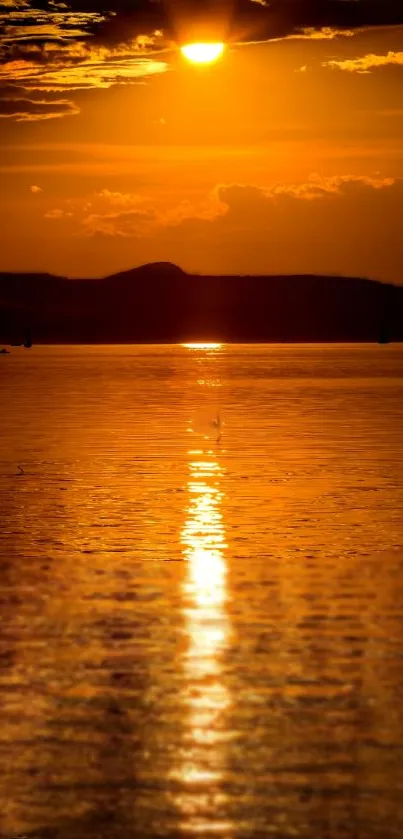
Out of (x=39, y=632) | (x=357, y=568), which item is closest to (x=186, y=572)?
(x=357, y=568)

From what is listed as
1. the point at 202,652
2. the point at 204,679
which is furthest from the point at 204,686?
the point at 202,652

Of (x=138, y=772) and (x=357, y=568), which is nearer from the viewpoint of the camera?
(x=138, y=772)

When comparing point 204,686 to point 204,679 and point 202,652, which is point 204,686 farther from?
point 202,652

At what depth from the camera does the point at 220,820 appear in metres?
9.17

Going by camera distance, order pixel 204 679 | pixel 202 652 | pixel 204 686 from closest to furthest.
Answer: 1. pixel 204 686
2. pixel 204 679
3. pixel 202 652

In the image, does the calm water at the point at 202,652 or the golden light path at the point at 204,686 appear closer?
the golden light path at the point at 204,686

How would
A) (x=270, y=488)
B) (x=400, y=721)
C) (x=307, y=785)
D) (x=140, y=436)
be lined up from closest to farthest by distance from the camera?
(x=307, y=785) < (x=400, y=721) < (x=270, y=488) < (x=140, y=436)

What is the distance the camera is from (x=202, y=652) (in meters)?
14.0

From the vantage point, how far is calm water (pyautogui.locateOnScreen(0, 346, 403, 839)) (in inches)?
377

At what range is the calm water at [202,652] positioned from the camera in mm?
9570

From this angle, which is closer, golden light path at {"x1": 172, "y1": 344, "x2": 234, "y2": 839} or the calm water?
golden light path at {"x1": 172, "y1": 344, "x2": 234, "y2": 839}

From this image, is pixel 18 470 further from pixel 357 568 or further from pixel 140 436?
pixel 357 568

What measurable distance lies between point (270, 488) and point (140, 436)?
17.3 metres

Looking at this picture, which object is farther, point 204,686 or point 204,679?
point 204,679
